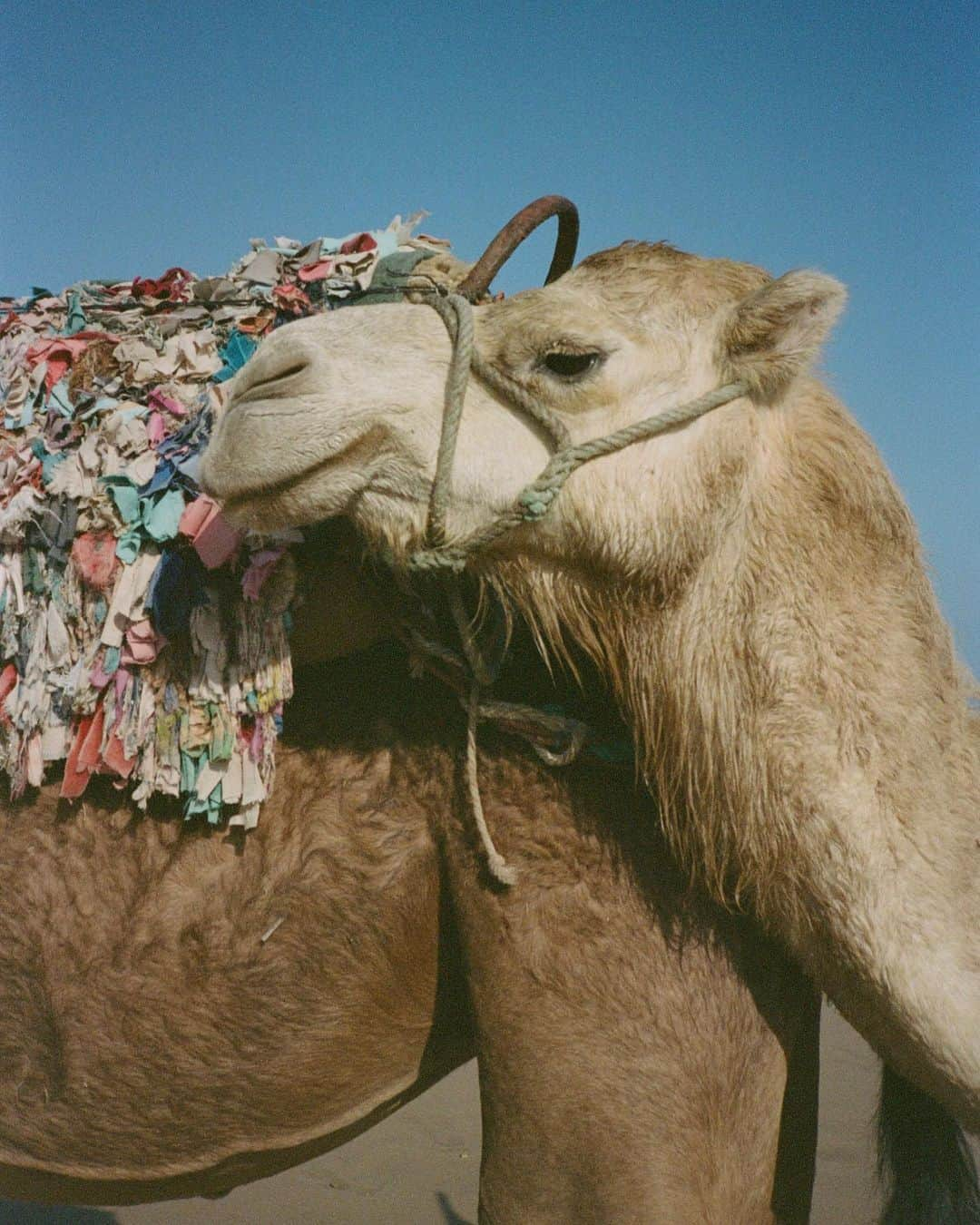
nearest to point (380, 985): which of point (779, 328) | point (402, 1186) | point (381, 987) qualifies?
point (381, 987)

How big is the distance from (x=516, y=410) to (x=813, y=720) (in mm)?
707

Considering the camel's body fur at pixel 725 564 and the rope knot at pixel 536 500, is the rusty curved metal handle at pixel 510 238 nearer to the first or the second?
the camel's body fur at pixel 725 564

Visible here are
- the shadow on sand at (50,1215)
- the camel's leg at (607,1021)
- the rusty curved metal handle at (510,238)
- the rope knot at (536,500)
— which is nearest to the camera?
the rope knot at (536,500)

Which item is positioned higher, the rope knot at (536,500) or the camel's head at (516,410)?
the camel's head at (516,410)

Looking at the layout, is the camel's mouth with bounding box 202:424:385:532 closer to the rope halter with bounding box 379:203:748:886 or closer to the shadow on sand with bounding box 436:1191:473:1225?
the rope halter with bounding box 379:203:748:886

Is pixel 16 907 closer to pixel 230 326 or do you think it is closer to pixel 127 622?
pixel 127 622

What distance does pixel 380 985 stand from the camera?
236 centimetres

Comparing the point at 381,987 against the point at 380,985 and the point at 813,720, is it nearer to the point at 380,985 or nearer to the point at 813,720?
the point at 380,985

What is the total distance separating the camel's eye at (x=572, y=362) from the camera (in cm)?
199

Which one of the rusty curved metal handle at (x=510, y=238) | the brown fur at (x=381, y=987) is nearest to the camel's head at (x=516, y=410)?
the rusty curved metal handle at (x=510, y=238)

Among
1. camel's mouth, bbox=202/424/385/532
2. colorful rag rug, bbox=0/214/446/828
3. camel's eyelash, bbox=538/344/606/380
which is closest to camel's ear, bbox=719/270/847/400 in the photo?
camel's eyelash, bbox=538/344/606/380

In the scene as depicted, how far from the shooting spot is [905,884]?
1954 mm

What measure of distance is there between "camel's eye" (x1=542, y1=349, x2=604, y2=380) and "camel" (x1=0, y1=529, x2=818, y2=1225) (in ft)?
1.94

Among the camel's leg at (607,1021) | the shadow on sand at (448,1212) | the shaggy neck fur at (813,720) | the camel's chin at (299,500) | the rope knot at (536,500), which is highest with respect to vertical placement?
the camel's chin at (299,500)
